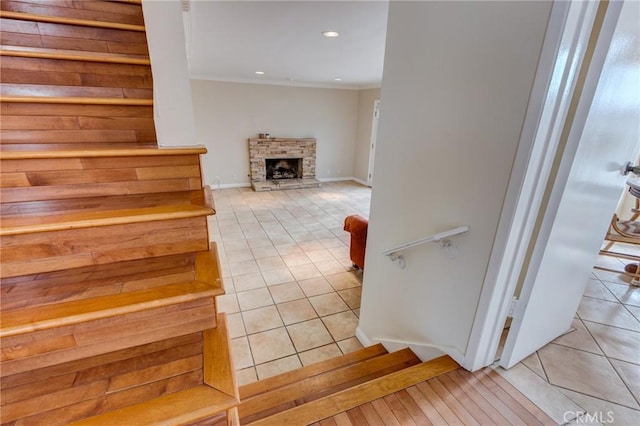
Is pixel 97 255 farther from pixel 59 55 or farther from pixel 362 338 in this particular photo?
pixel 362 338

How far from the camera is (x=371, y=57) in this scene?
3760mm

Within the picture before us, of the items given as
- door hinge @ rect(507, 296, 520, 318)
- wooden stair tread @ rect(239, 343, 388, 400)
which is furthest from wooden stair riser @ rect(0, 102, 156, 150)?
door hinge @ rect(507, 296, 520, 318)

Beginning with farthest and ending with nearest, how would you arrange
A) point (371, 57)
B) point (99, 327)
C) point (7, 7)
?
point (371, 57) → point (7, 7) → point (99, 327)

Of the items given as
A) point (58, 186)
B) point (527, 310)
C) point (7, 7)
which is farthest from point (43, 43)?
point (527, 310)

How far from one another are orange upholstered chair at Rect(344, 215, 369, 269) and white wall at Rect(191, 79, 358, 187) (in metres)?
4.55

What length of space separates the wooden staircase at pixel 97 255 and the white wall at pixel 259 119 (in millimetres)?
5002

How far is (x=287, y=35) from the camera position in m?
2.85

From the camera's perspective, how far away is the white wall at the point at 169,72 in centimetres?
123

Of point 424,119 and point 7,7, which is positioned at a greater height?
point 7,7

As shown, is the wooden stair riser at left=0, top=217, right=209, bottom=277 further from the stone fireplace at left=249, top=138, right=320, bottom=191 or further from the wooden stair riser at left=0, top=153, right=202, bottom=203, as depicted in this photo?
the stone fireplace at left=249, top=138, right=320, bottom=191

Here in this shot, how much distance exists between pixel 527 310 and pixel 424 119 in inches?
39.6

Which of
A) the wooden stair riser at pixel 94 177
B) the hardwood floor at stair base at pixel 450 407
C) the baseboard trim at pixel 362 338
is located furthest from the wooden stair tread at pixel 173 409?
the baseboard trim at pixel 362 338

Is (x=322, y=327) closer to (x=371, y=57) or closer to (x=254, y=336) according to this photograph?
(x=254, y=336)

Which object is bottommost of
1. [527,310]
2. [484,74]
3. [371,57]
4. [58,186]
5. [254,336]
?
[254,336]
